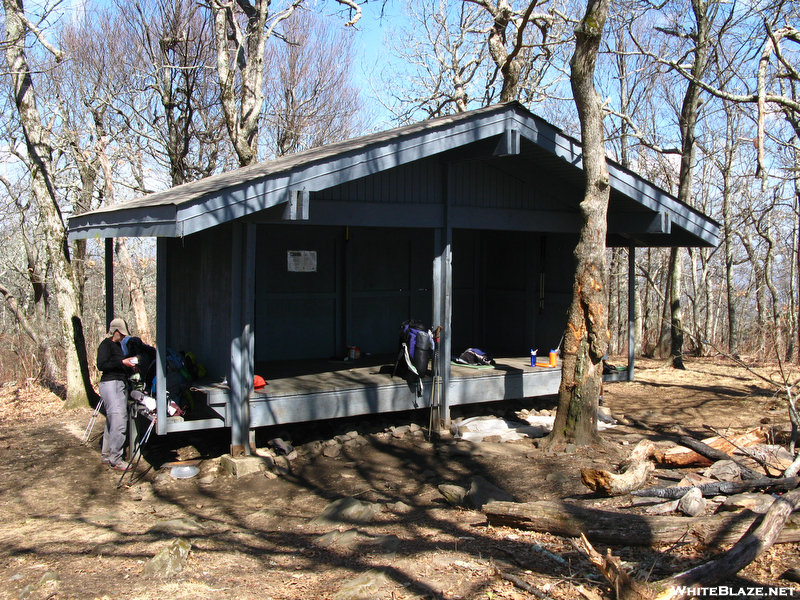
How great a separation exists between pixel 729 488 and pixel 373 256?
250 inches

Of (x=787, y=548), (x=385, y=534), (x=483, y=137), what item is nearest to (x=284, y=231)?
(x=483, y=137)

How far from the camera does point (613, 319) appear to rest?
2050 cm

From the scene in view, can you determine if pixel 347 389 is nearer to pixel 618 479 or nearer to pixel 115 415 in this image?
pixel 115 415

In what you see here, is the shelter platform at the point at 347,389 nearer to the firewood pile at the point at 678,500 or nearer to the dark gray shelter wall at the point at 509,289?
the dark gray shelter wall at the point at 509,289

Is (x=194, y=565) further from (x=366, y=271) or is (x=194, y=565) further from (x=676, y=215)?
(x=676, y=215)

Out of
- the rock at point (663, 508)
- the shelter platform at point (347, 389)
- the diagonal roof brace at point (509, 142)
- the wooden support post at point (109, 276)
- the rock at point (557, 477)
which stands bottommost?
the rock at point (557, 477)

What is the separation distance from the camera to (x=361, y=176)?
6762 mm

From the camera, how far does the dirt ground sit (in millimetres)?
3961

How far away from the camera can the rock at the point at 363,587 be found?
147 inches

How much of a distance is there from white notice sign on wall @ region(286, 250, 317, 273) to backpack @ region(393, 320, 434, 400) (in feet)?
6.63

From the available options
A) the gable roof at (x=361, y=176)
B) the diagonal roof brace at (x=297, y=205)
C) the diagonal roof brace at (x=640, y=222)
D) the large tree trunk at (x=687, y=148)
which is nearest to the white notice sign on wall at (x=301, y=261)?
the gable roof at (x=361, y=176)

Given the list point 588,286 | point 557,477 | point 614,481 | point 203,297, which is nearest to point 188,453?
point 203,297

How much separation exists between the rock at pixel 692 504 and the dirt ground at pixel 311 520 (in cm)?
55

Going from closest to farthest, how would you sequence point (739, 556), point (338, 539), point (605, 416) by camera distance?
point (739, 556), point (338, 539), point (605, 416)
